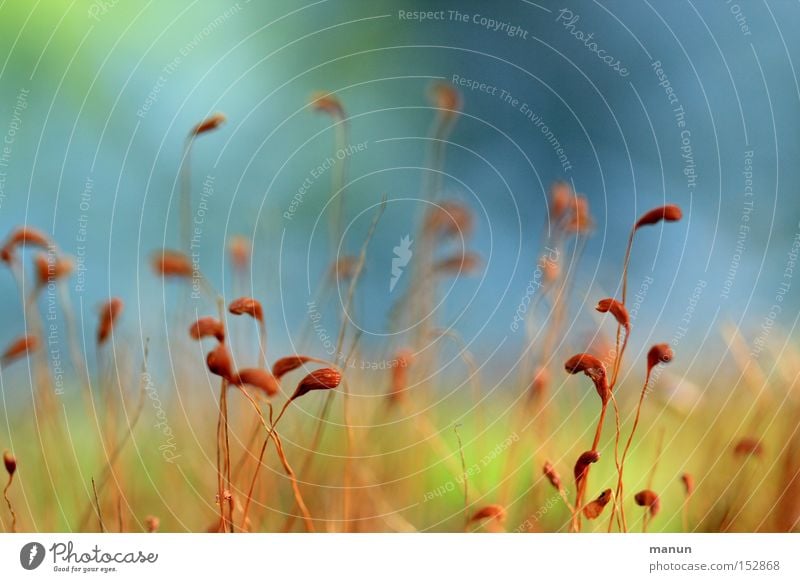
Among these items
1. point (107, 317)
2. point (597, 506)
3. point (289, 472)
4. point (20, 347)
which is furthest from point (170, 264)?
point (597, 506)

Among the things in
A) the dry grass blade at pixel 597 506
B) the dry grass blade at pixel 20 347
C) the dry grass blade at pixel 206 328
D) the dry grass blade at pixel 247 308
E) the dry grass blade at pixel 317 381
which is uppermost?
the dry grass blade at pixel 247 308

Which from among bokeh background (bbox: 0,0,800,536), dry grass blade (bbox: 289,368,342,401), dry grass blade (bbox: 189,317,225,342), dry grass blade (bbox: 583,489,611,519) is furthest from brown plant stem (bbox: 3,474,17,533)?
dry grass blade (bbox: 583,489,611,519)

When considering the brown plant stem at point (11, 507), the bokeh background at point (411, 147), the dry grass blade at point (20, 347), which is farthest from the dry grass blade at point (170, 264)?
the brown plant stem at point (11, 507)

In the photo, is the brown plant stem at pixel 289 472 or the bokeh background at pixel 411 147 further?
the bokeh background at pixel 411 147

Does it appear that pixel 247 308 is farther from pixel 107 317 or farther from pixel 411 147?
pixel 411 147

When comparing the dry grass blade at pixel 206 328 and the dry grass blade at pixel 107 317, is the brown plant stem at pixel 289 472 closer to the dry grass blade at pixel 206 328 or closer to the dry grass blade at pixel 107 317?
the dry grass blade at pixel 206 328

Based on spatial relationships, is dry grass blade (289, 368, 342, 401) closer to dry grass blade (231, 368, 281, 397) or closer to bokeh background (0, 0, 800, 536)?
dry grass blade (231, 368, 281, 397)

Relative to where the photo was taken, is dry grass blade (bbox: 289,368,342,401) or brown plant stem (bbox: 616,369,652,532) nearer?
dry grass blade (bbox: 289,368,342,401)

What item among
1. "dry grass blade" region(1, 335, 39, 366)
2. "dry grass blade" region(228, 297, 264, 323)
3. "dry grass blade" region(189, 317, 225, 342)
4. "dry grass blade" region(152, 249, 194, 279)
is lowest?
"dry grass blade" region(1, 335, 39, 366)

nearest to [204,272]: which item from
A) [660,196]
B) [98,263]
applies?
[98,263]

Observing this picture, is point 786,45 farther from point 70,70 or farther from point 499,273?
point 70,70

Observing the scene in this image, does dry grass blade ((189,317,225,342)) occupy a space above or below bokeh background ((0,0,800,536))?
below
